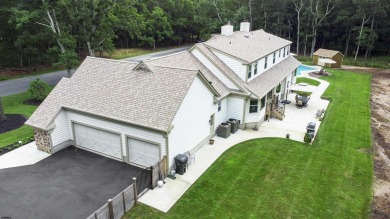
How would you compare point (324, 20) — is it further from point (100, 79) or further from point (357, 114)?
point (100, 79)

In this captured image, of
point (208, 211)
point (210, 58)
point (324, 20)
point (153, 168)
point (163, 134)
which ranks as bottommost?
point (208, 211)

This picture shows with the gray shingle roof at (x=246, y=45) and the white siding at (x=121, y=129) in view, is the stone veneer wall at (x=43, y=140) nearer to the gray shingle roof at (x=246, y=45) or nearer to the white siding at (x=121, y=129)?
the white siding at (x=121, y=129)

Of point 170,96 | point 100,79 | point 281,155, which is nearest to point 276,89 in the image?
point 281,155

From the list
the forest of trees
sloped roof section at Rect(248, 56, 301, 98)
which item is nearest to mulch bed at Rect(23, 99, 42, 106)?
the forest of trees

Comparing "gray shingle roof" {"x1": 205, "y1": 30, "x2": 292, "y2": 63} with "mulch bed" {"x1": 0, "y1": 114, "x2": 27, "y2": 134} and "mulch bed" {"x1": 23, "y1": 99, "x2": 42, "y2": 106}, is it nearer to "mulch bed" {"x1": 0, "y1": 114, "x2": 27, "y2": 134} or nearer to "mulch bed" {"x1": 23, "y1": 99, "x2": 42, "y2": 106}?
"mulch bed" {"x1": 0, "y1": 114, "x2": 27, "y2": 134}

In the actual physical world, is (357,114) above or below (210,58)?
below

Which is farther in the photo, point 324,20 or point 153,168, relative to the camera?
point 324,20
